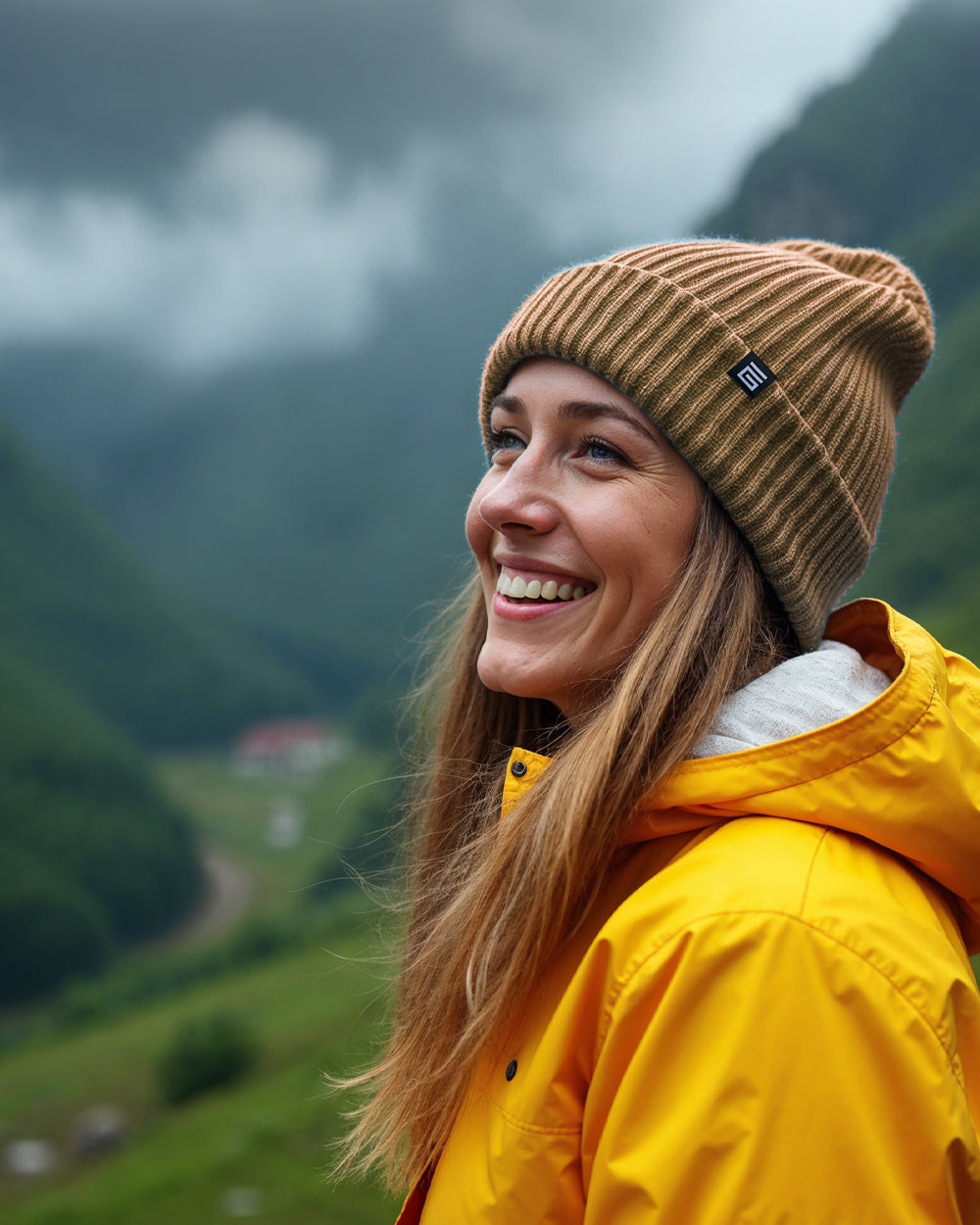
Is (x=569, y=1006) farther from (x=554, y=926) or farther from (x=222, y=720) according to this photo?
(x=222, y=720)

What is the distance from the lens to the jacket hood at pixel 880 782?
5.96 feet

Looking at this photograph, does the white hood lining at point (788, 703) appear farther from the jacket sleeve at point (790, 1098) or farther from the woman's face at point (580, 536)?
the jacket sleeve at point (790, 1098)

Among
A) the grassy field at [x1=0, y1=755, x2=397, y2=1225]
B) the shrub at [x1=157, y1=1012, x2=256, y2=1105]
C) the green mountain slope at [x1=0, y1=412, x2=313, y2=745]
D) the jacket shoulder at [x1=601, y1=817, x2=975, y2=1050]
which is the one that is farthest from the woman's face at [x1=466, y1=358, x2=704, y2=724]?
the green mountain slope at [x1=0, y1=412, x2=313, y2=745]

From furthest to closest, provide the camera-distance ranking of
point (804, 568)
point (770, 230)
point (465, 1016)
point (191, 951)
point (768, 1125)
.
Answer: point (770, 230) → point (191, 951) → point (804, 568) → point (465, 1016) → point (768, 1125)

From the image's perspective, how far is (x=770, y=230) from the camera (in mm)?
127562

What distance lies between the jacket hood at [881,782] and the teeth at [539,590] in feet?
1.71

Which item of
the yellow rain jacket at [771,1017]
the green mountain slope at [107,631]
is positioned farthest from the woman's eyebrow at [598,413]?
the green mountain slope at [107,631]

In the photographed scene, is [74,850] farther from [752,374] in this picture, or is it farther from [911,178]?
[911,178]

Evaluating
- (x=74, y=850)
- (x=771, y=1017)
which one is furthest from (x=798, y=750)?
(x=74, y=850)

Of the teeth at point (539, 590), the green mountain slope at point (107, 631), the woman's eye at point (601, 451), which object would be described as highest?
the woman's eye at point (601, 451)

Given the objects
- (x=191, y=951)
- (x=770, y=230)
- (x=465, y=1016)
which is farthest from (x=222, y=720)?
(x=465, y=1016)

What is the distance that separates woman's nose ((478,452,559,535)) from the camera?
7.70 ft

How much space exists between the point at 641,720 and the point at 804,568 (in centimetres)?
60

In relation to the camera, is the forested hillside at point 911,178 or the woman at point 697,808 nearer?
the woman at point 697,808
